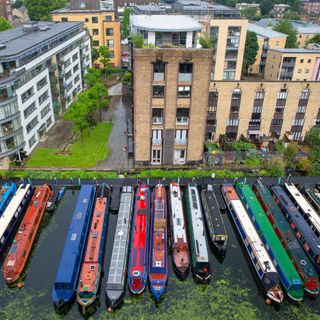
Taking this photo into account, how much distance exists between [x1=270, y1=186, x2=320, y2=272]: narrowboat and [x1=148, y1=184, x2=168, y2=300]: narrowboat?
65.5 ft

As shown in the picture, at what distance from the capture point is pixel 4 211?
50.3 meters

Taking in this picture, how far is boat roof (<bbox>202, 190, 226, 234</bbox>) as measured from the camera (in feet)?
155

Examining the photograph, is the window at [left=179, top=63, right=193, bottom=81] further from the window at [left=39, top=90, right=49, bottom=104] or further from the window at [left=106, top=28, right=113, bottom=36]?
the window at [left=106, top=28, right=113, bottom=36]

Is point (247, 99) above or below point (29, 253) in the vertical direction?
above

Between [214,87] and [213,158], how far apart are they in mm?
16569

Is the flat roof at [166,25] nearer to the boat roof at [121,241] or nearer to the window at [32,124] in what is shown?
the window at [32,124]

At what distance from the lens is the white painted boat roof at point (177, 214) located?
150ft

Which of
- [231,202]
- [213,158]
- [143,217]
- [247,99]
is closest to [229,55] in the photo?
[247,99]

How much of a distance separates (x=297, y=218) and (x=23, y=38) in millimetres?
76951

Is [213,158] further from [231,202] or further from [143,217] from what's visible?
[143,217]

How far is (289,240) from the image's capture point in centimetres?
4547

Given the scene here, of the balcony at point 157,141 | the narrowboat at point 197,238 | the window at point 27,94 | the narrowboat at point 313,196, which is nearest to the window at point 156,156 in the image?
the balcony at point 157,141

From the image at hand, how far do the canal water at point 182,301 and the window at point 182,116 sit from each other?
2785cm

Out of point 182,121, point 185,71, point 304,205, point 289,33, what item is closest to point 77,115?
point 182,121
